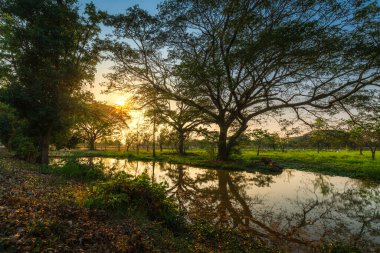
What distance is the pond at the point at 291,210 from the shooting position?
5.72m

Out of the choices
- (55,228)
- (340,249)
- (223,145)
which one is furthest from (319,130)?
(55,228)

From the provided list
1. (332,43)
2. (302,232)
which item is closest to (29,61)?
(302,232)

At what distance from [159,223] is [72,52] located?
1529 centimetres

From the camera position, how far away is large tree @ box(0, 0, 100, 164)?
41.1 ft

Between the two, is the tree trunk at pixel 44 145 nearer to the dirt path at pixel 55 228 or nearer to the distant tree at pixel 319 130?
the dirt path at pixel 55 228

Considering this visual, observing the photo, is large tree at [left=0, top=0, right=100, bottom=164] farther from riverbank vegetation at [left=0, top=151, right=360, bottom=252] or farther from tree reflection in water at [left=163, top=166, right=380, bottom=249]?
tree reflection in water at [left=163, top=166, right=380, bottom=249]

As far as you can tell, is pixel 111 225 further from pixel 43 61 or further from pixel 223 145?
pixel 223 145

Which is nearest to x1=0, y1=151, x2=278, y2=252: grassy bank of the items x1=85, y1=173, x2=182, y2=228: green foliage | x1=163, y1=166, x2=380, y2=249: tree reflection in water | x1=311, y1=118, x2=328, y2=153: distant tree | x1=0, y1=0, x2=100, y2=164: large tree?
x1=85, y1=173, x2=182, y2=228: green foliage

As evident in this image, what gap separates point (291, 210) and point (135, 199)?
6.13 metres

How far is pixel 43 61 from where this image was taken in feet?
44.6

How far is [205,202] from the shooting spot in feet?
28.6

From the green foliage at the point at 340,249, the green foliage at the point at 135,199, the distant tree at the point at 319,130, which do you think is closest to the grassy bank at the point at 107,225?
the green foliage at the point at 135,199

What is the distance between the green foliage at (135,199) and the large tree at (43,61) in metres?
9.99

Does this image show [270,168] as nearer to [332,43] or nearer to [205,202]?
[332,43]
